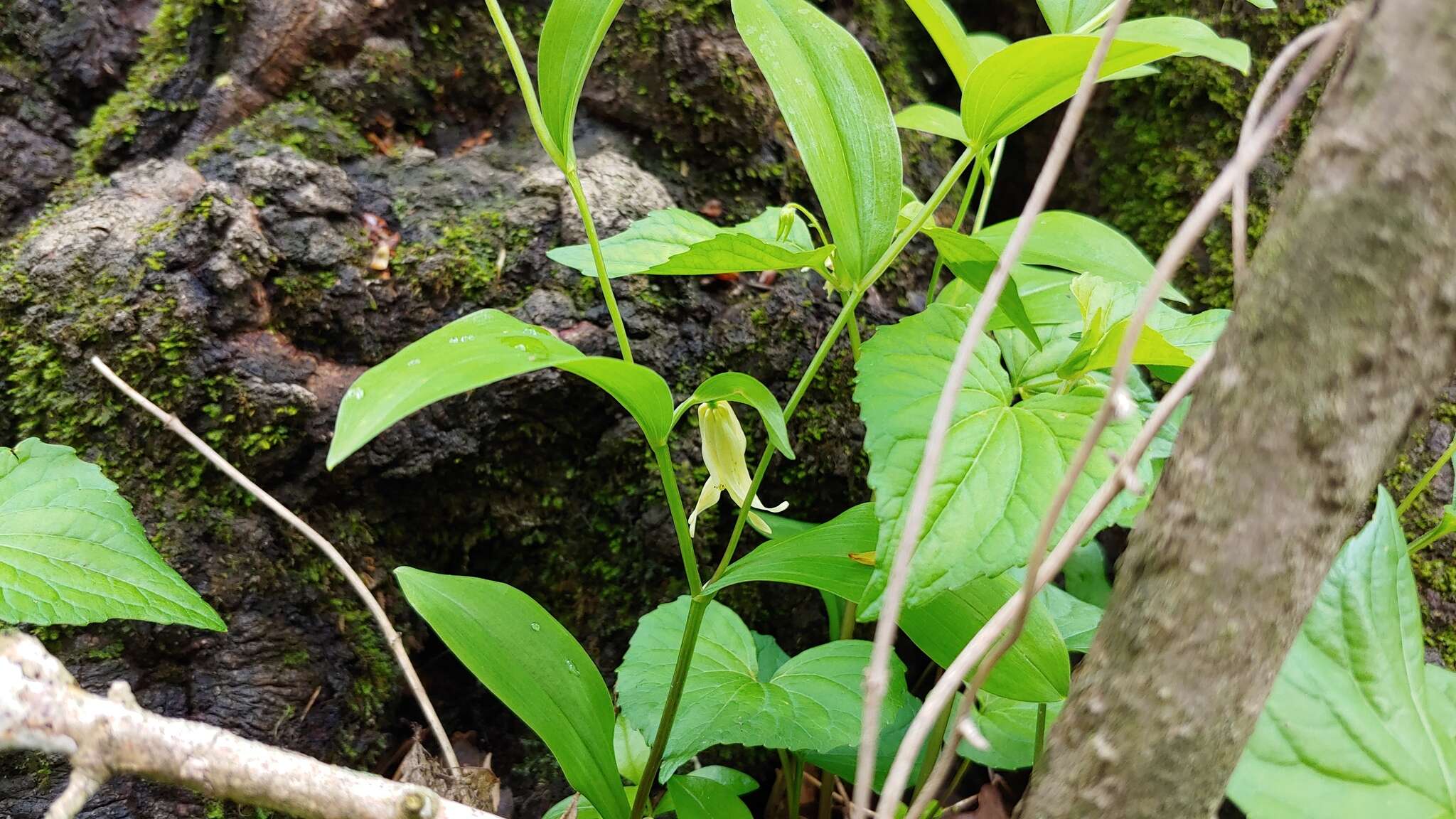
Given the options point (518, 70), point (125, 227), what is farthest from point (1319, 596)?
point (125, 227)

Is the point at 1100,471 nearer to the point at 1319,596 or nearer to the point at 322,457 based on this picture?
the point at 1319,596

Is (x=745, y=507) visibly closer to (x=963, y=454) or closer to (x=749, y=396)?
(x=749, y=396)

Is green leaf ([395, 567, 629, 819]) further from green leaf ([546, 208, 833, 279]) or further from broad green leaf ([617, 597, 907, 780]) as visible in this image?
green leaf ([546, 208, 833, 279])

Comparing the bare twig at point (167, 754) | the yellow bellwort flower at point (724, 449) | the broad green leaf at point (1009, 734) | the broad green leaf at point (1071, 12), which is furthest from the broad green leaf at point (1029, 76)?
the bare twig at point (167, 754)

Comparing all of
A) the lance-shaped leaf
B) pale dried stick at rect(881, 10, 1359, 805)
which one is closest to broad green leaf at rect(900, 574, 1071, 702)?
the lance-shaped leaf

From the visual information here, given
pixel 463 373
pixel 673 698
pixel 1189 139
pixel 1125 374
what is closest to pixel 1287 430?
pixel 1125 374

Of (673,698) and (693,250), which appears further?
(673,698)
